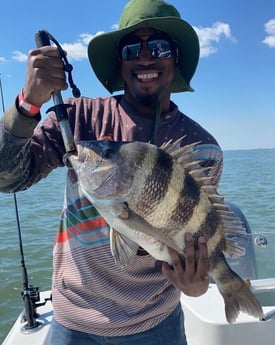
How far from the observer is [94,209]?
1.82m

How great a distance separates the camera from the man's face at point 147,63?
192 centimetres

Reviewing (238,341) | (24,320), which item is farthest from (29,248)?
(238,341)

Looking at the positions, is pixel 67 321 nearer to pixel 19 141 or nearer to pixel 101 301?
pixel 101 301

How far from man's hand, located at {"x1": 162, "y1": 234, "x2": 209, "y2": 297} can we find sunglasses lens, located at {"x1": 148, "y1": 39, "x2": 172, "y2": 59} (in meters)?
0.87

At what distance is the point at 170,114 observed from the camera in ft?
6.71

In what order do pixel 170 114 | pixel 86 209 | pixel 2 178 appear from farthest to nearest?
pixel 170 114
pixel 86 209
pixel 2 178

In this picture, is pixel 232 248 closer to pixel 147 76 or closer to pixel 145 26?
pixel 147 76

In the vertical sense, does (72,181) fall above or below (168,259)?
above

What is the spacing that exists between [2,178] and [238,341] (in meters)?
2.01

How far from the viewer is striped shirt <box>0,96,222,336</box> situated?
71.9 inches

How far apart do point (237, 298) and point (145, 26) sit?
1298 mm

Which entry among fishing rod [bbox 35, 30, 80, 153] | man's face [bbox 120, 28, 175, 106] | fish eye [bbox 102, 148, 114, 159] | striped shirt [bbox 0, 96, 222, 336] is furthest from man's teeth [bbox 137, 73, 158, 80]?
fish eye [bbox 102, 148, 114, 159]

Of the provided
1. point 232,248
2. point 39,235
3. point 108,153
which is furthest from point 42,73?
point 39,235

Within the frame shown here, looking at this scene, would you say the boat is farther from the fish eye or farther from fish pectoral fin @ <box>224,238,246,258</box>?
the fish eye
